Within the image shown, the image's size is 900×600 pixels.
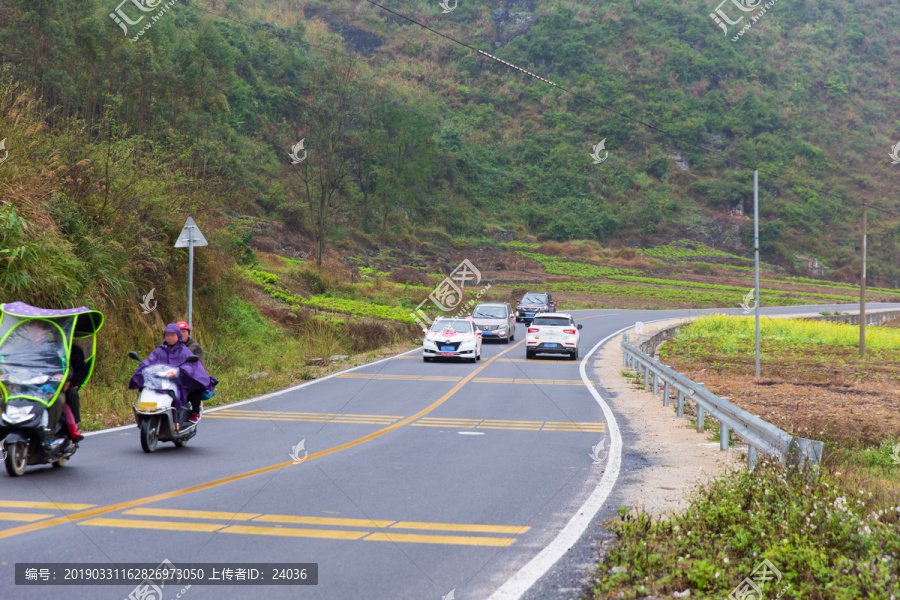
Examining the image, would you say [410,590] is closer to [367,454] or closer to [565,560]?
[565,560]

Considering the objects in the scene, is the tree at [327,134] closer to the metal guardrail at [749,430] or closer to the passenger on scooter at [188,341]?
the metal guardrail at [749,430]

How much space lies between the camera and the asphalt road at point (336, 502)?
17.6 ft

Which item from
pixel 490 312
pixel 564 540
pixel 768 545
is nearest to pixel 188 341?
pixel 564 540

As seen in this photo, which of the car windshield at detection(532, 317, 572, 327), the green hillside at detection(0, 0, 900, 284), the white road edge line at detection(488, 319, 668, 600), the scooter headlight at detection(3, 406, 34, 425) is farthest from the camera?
the green hillside at detection(0, 0, 900, 284)

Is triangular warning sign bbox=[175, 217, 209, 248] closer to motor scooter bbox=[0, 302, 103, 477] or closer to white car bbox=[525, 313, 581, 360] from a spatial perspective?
motor scooter bbox=[0, 302, 103, 477]

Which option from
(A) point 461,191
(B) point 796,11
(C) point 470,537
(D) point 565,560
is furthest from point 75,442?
(B) point 796,11

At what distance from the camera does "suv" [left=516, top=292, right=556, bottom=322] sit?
141ft

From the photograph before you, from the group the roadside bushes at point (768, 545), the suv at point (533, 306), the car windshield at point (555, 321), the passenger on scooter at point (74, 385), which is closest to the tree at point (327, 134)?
the suv at point (533, 306)

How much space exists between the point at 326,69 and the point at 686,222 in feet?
173

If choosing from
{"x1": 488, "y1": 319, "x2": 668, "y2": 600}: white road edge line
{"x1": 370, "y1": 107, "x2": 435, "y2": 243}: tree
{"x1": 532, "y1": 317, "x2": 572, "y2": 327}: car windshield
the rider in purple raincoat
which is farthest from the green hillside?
{"x1": 488, "y1": 319, "x2": 668, "y2": 600}: white road edge line

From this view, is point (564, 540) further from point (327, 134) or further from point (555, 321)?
point (327, 134)

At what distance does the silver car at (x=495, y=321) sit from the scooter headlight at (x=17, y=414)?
2390cm

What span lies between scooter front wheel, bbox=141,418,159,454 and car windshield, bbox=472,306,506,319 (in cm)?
2292

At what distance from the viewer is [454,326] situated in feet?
81.5
